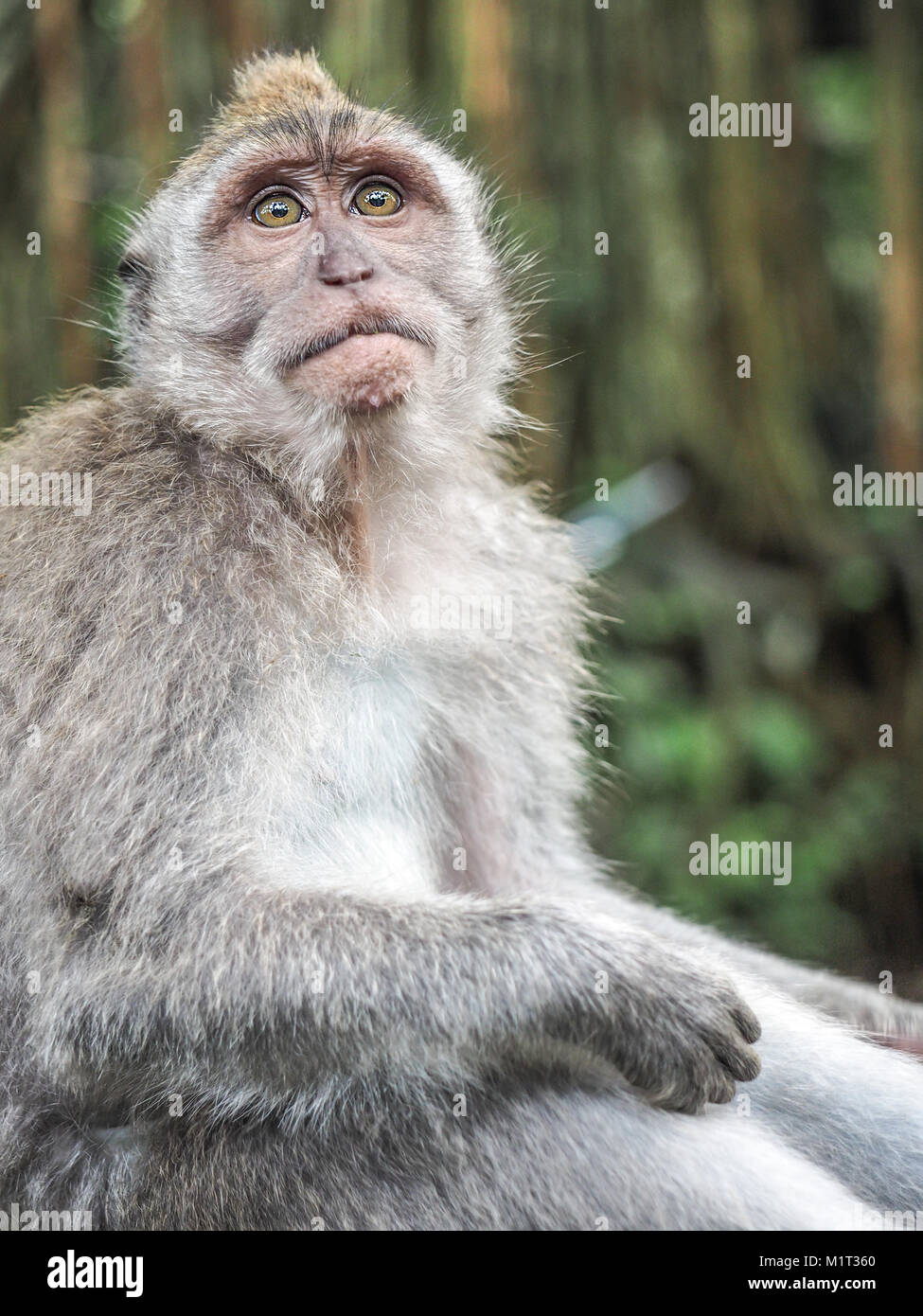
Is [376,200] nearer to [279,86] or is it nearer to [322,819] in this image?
[279,86]

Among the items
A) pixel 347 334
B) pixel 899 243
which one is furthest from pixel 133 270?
pixel 899 243

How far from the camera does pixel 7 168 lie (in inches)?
263

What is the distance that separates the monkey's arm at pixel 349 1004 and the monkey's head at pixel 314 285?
1.36 meters

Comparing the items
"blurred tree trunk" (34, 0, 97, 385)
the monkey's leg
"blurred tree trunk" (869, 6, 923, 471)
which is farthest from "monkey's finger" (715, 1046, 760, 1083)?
"blurred tree trunk" (869, 6, 923, 471)

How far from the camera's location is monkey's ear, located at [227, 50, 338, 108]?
453 centimetres

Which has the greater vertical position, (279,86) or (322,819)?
(279,86)

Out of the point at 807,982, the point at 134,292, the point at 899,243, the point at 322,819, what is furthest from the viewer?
the point at 899,243

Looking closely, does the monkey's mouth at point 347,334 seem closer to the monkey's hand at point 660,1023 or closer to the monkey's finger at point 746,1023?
the monkey's hand at point 660,1023

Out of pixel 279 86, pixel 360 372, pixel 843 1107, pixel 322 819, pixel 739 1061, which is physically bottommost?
pixel 843 1107

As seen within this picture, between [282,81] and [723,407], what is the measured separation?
15.1ft

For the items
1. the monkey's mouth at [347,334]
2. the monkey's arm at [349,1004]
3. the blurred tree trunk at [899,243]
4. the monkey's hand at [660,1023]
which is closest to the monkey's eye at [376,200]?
the monkey's mouth at [347,334]

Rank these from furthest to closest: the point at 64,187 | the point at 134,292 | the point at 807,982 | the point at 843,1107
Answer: the point at 64,187 → the point at 807,982 → the point at 134,292 → the point at 843,1107

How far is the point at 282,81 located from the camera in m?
4.59

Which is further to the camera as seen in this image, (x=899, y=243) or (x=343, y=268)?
(x=899, y=243)
